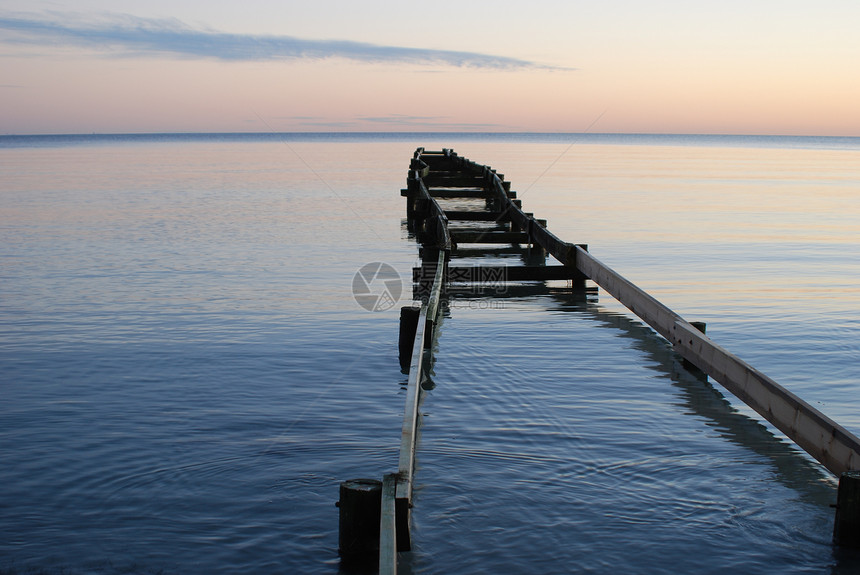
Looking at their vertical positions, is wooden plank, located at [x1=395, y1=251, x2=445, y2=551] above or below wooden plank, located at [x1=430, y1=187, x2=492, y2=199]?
below

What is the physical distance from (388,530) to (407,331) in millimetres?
4588

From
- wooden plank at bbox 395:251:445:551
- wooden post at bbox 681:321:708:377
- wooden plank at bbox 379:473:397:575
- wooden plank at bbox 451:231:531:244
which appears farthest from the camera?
wooden plank at bbox 451:231:531:244

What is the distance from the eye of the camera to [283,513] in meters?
4.99

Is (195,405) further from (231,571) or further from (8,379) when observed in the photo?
(231,571)

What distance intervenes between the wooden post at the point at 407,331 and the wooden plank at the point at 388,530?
4.05 m

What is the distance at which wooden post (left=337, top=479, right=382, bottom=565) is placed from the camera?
13.3 feet

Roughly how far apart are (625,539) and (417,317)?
4067mm

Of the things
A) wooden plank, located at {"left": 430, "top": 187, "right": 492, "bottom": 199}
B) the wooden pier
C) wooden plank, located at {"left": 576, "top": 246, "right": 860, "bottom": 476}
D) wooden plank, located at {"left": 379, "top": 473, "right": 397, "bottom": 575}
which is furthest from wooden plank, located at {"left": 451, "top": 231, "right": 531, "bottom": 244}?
wooden plank, located at {"left": 379, "top": 473, "right": 397, "bottom": 575}

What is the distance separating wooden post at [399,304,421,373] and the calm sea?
0.17m

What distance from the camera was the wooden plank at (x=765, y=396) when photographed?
4.72 metres

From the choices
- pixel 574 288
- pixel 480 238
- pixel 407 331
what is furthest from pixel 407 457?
pixel 480 238

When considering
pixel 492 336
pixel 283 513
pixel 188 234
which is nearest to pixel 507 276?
pixel 492 336

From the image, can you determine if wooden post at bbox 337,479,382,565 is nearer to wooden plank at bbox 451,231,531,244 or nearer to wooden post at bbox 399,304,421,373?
wooden post at bbox 399,304,421,373

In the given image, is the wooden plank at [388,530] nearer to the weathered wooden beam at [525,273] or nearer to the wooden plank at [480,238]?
the weathered wooden beam at [525,273]
